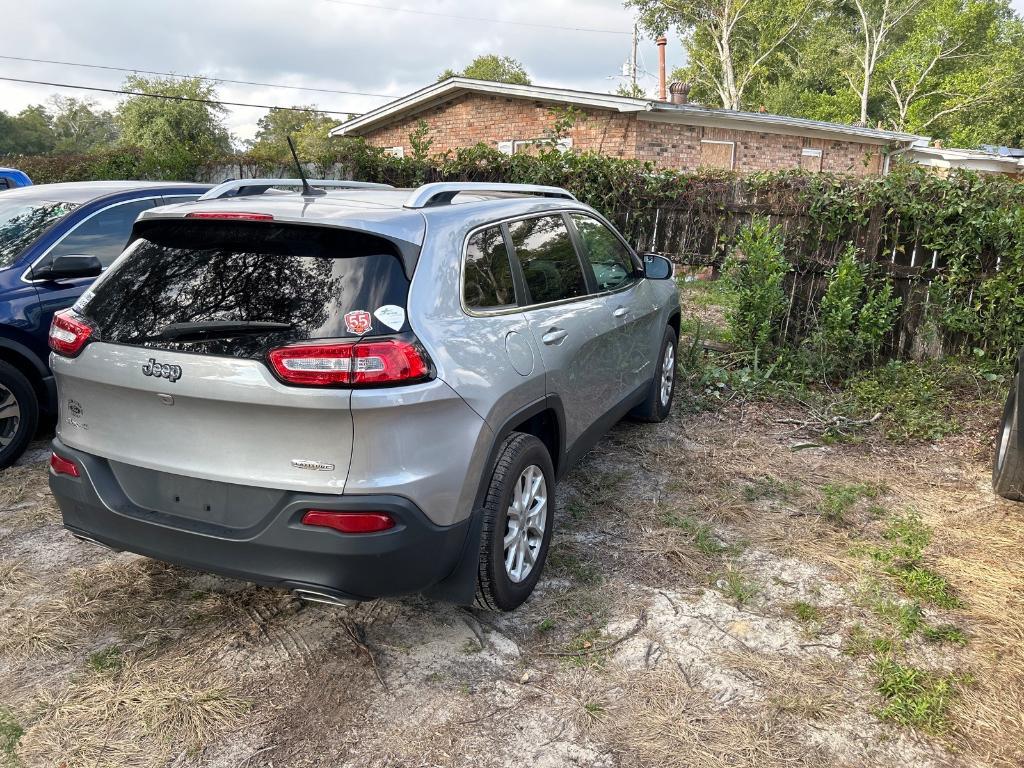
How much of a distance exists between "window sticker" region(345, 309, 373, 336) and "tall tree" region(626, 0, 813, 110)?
1657 inches

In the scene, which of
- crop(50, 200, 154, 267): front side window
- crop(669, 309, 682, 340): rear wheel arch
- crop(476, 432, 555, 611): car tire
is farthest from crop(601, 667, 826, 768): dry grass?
crop(50, 200, 154, 267): front side window

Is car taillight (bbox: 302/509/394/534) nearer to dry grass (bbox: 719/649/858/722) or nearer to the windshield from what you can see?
dry grass (bbox: 719/649/858/722)

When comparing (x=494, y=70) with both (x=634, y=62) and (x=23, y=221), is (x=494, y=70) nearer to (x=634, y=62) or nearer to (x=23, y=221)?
(x=634, y=62)

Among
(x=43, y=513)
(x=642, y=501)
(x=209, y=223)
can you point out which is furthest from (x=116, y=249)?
(x=642, y=501)

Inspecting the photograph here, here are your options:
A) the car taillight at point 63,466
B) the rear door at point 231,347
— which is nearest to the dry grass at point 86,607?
the car taillight at point 63,466

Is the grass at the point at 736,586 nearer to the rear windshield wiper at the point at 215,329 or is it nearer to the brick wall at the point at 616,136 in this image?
the rear windshield wiper at the point at 215,329

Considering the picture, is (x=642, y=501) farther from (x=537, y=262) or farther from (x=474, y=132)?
(x=474, y=132)

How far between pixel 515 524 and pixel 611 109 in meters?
16.0

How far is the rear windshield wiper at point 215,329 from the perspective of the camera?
2631 millimetres

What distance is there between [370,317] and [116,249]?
12.4ft

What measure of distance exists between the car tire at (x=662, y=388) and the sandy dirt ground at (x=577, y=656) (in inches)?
50.8

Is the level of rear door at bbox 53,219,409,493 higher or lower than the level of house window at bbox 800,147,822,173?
lower

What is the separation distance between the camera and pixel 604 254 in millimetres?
4773

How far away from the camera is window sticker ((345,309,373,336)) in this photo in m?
2.59
